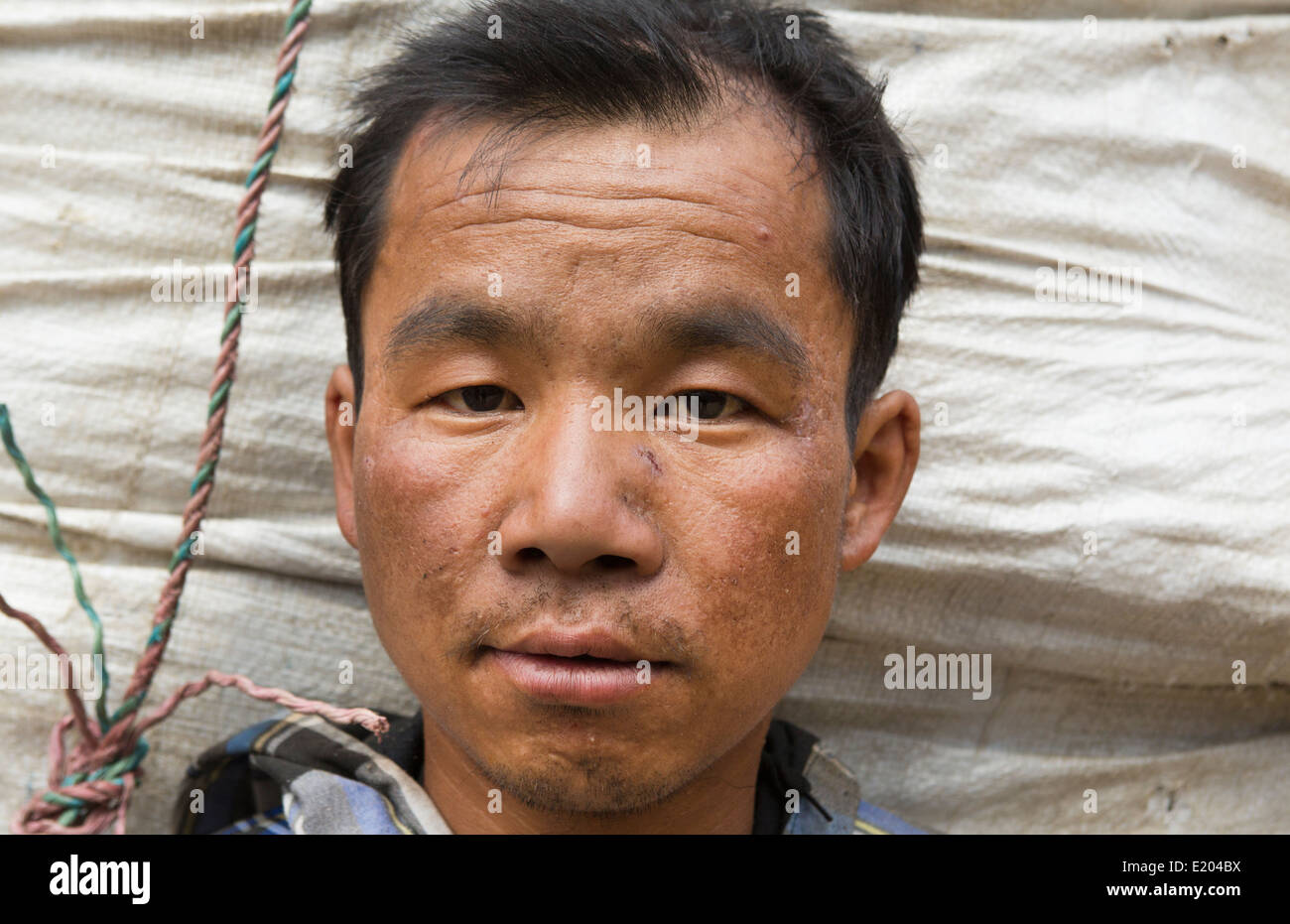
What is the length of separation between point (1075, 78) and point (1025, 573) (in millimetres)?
874

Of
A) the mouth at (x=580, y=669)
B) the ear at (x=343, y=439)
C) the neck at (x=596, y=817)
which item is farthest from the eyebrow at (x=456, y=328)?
the neck at (x=596, y=817)

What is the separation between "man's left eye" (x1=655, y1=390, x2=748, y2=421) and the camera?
60.4 inches

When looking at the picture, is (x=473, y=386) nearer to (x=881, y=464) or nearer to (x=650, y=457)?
(x=650, y=457)

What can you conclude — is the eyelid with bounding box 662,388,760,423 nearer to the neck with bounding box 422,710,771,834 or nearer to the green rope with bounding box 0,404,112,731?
the neck with bounding box 422,710,771,834

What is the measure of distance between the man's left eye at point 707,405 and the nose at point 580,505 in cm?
9

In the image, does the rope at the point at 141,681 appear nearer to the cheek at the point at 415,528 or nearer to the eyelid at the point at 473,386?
the cheek at the point at 415,528

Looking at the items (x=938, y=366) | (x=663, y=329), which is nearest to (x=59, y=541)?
(x=663, y=329)

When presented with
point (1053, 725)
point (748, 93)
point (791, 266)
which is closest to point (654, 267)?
point (791, 266)

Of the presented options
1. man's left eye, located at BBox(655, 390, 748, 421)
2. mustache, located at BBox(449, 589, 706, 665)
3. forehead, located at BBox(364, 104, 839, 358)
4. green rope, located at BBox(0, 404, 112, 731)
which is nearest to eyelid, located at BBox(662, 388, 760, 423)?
man's left eye, located at BBox(655, 390, 748, 421)

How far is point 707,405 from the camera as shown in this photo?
5.10ft

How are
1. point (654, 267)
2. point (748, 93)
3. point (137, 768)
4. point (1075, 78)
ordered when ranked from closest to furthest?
point (654, 267)
point (748, 93)
point (137, 768)
point (1075, 78)

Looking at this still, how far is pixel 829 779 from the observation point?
1977mm

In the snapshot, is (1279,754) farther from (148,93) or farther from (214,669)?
(148,93)

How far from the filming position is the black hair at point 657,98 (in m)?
1.63
